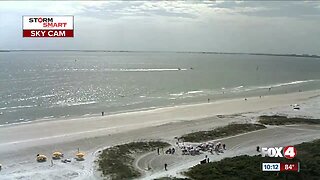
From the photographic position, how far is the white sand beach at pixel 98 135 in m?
37.7

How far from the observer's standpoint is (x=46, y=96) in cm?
9038

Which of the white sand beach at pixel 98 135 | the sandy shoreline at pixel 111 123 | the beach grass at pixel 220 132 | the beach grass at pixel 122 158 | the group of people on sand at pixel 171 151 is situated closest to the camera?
the beach grass at pixel 122 158

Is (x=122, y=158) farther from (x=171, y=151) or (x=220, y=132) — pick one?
(x=220, y=132)

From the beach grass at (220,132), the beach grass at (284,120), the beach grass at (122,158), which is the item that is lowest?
the beach grass at (122,158)

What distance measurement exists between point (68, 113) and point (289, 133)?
3754cm

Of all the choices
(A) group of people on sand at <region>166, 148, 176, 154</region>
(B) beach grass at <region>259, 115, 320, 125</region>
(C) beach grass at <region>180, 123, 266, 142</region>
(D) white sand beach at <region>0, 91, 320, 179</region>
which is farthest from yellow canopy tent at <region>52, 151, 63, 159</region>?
(B) beach grass at <region>259, 115, 320, 125</region>

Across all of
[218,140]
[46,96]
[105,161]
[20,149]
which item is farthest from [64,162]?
[46,96]

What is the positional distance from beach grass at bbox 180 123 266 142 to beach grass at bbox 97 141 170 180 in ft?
14.4

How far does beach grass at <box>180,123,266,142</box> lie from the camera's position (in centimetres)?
4985

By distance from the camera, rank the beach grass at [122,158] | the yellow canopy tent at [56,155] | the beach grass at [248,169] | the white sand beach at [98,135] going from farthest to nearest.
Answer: the yellow canopy tent at [56,155] → the white sand beach at [98,135] → the beach grass at [122,158] → the beach grass at [248,169]

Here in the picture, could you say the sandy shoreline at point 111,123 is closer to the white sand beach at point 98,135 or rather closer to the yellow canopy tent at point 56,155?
the white sand beach at point 98,135

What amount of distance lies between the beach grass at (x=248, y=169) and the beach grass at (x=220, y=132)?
35.4 ft

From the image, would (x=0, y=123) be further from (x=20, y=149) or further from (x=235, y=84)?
(x=235, y=84)

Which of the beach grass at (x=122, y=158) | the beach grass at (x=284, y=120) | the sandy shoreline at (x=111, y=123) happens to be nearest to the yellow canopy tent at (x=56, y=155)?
the beach grass at (x=122, y=158)
